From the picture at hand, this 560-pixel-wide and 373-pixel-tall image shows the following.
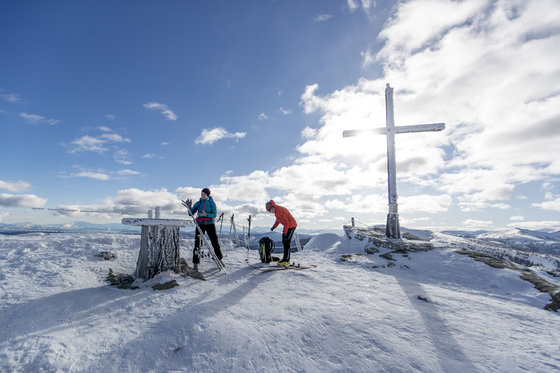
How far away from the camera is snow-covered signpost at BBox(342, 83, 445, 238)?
11.8 metres

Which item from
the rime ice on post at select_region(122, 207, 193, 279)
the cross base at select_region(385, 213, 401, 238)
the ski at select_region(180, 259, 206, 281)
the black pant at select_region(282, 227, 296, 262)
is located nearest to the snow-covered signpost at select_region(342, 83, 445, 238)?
the cross base at select_region(385, 213, 401, 238)

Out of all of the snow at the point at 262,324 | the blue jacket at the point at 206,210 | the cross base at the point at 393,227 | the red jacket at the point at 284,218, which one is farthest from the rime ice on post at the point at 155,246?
the cross base at the point at 393,227

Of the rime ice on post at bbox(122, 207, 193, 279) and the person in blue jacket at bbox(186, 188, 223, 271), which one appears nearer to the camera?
the rime ice on post at bbox(122, 207, 193, 279)

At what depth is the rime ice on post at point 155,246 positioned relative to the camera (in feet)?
19.1

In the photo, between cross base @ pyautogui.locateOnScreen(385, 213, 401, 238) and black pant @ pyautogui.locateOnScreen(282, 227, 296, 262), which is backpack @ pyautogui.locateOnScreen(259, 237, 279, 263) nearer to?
black pant @ pyautogui.locateOnScreen(282, 227, 296, 262)

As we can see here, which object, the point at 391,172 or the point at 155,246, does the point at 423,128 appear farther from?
the point at 155,246

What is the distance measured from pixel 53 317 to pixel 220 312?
2.40 m

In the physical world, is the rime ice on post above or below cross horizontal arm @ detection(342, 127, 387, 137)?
below

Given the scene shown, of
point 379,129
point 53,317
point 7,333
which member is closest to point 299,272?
point 53,317

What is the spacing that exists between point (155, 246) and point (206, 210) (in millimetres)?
1708

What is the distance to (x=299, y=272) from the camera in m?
6.83

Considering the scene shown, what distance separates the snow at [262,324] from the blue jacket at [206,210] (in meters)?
1.66

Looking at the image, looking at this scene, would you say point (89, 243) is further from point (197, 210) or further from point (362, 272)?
point (362, 272)

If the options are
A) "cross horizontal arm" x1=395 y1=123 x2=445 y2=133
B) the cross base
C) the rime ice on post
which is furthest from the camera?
"cross horizontal arm" x1=395 y1=123 x2=445 y2=133
